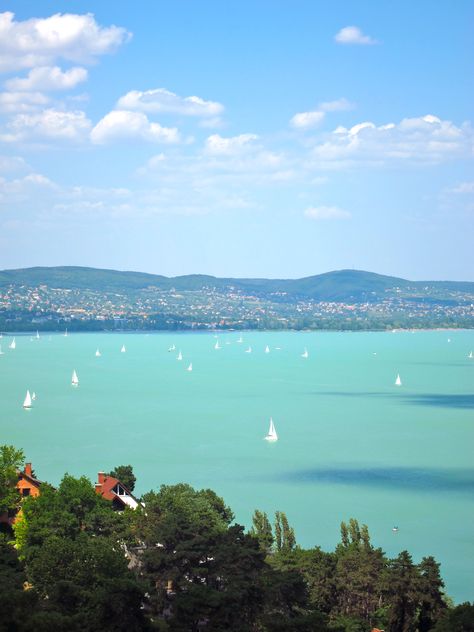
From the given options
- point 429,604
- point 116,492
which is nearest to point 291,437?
point 116,492

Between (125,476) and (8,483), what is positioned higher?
(8,483)

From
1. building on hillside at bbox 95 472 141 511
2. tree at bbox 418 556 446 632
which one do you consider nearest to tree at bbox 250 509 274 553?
building on hillside at bbox 95 472 141 511

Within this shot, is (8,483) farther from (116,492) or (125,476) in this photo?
(125,476)

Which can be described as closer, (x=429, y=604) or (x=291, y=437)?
(x=429, y=604)

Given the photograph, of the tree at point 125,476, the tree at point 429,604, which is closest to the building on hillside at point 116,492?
the tree at point 125,476

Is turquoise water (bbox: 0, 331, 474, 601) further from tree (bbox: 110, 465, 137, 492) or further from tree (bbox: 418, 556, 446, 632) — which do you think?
tree (bbox: 418, 556, 446, 632)

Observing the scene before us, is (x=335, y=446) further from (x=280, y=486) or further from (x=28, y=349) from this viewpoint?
(x=28, y=349)
